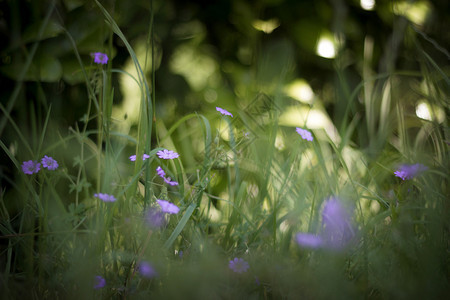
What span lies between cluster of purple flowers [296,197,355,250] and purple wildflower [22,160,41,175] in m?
0.45

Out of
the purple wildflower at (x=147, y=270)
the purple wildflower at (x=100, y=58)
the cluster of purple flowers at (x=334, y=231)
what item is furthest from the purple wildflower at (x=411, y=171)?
the purple wildflower at (x=100, y=58)

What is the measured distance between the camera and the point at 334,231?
0.67m

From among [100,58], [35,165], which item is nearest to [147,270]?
[35,165]

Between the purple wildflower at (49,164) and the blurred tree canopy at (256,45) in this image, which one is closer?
the purple wildflower at (49,164)

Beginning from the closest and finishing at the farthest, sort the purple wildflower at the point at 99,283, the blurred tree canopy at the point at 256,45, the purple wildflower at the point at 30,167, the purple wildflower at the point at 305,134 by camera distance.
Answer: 1. the purple wildflower at the point at 99,283
2. the purple wildflower at the point at 30,167
3. the purple wildflower at the point at 305,134
4. the blurred tree canopy at the point at 256,45

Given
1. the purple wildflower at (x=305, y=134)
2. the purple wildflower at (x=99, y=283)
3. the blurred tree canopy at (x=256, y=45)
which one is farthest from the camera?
the blurred tree canopy at (x=256, y=45)

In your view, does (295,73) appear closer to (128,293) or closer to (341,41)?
(341,41)

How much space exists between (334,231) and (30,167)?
51 centimetres

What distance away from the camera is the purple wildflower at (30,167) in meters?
0.62

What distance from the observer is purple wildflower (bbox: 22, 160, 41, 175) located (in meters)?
0.62

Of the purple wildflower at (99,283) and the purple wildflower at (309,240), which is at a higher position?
the purple wildflower at (309,240)

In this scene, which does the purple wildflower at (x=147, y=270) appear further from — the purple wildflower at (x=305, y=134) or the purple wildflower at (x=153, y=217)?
the purple wildflower at (x=305, y=134)

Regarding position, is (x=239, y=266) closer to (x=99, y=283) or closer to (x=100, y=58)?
(x=99, y=283)

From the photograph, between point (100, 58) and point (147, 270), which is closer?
point (147, 270)
